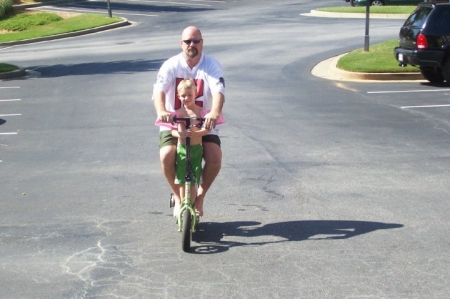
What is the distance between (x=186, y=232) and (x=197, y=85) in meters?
1.27

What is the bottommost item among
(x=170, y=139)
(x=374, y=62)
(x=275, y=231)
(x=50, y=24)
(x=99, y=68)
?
(x=50, y=24)

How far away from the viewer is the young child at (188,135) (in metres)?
6.79

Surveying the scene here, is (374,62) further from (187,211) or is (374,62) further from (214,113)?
(187,211)

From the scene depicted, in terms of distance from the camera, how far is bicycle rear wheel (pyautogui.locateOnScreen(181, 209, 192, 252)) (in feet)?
21.8

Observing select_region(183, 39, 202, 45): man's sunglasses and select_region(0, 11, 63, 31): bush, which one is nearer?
select_region(183, 39, 202, 45): man's sunglasses

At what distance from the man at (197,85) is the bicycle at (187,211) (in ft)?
0.60

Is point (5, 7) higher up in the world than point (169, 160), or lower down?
lower down

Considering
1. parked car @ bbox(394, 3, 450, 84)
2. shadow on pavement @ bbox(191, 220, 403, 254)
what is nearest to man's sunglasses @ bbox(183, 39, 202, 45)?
shadow on pavement @ bbox(191, 220, 403, 254)

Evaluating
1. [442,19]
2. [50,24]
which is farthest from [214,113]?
[50,24]

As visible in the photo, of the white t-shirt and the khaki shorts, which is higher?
the white t-shirt

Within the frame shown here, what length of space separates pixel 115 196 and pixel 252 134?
4.29m

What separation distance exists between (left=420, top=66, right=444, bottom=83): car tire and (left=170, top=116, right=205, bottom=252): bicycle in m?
13.1

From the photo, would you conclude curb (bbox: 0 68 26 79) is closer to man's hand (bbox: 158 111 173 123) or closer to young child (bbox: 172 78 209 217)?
young child (bbox: 172 78 209 217)

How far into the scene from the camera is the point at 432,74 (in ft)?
63.0
